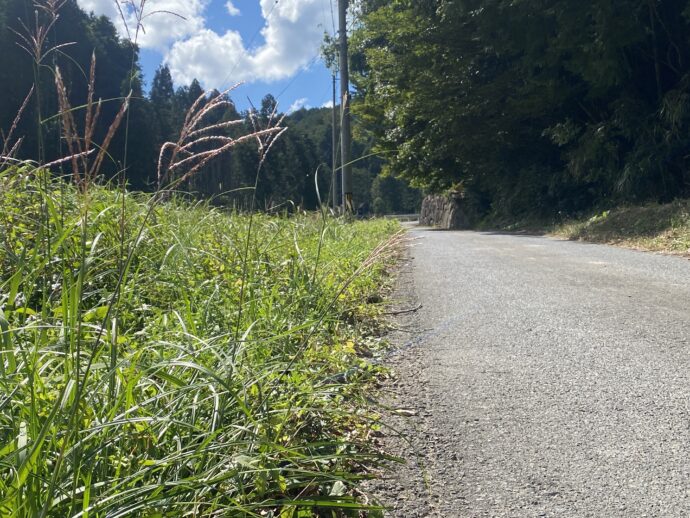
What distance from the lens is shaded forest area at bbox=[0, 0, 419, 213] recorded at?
6.82 ft

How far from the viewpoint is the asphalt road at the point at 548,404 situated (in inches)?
57.3

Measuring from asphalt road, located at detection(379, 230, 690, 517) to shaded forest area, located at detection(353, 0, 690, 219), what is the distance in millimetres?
6507

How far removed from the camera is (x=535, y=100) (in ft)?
49.4

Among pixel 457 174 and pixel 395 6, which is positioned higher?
pixel 395 6

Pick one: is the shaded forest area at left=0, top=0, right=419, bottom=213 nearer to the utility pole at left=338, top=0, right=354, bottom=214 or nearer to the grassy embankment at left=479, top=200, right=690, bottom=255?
the utility pole at left=338, top=0, right=354, bottom=214

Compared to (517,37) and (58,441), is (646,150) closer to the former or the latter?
(517,37)

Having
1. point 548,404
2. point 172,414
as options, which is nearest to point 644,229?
point 548,404

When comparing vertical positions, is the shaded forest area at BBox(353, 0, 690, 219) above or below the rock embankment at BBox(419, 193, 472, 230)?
above

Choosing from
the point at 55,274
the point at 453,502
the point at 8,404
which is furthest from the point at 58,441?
the point at 55,274

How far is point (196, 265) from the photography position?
3.22 metres

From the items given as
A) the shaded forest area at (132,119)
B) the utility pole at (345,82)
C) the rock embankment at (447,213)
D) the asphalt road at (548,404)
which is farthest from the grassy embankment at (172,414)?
the rock embankment at (447,213)

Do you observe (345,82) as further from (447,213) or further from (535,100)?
(447,213)

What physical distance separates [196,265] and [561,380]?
1979 mm

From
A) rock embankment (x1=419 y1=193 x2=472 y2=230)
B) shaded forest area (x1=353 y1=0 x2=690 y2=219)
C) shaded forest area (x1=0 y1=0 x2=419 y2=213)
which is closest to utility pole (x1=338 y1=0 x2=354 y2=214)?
shaded forest area (x1=0 y1=0 x2=419 y2=213)
